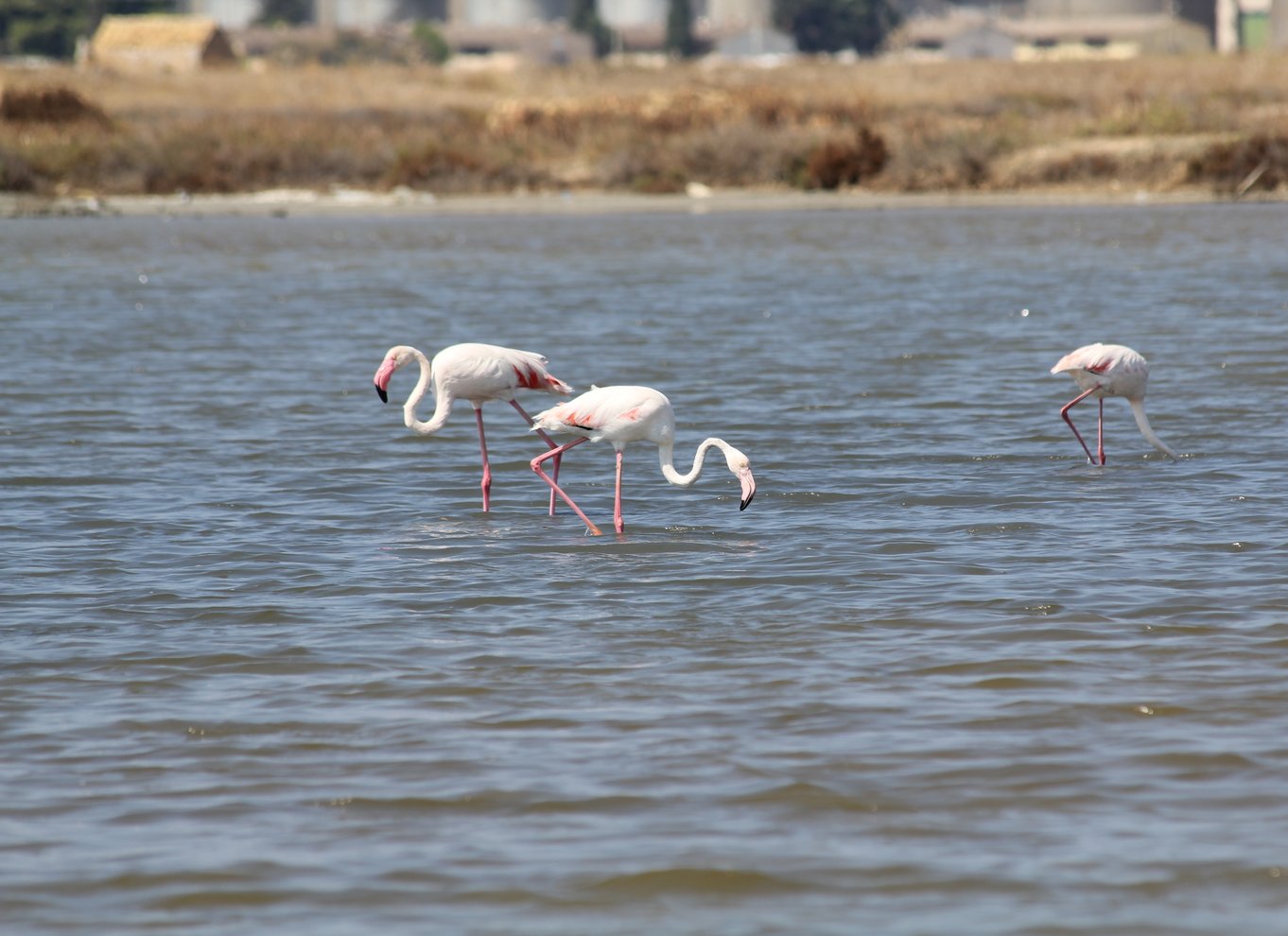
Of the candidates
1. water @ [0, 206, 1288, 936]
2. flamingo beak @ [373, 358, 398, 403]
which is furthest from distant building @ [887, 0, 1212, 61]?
flamingo beak @ [373, 358, 398, 403]

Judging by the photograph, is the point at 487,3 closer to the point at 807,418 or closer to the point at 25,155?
the point at 25,155

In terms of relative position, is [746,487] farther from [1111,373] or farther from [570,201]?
[570,201]

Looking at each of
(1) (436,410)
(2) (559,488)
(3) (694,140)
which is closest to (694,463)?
(2) (559,488)

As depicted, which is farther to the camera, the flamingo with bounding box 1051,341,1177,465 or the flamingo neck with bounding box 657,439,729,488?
the flamingo with bounding box 1051,341,1177,465

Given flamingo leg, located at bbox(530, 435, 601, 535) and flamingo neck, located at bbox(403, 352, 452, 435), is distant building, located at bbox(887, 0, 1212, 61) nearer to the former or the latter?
A: flamingo neck, located at bbox(403, 352, 452, 435)

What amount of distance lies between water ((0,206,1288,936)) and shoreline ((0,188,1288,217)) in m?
21.0

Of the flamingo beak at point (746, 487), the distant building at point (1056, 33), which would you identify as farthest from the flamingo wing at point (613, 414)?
the distant building at point (1056, 33)

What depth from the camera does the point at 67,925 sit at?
4.86m

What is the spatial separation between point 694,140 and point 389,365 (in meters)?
33.9

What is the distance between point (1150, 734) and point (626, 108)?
4309 centimetres

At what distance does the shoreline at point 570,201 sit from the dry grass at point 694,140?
25.0 inches

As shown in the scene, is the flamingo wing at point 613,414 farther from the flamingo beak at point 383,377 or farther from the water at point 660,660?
the flamingo beak at point 383,377

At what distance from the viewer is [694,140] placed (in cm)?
4322

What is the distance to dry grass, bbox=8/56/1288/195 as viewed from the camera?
4047cm
